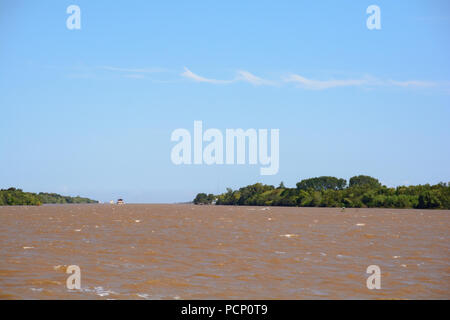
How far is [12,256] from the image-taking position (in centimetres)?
2820

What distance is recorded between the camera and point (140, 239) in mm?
39906
